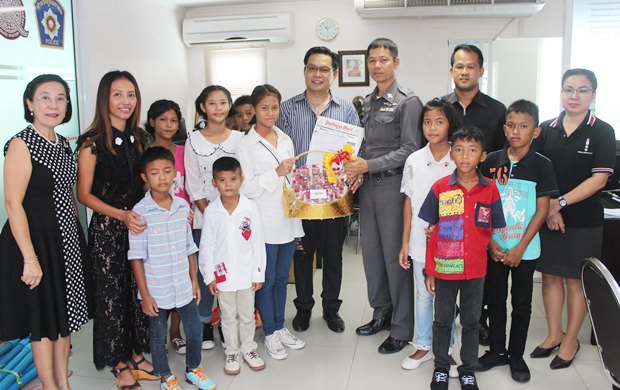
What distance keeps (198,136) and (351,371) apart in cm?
154

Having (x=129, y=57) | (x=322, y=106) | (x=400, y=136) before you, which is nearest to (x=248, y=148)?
(x=322, y=106)

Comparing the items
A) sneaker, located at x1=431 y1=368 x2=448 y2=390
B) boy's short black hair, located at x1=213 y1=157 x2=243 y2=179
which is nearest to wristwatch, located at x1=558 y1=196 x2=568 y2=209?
sneaker, located at x1=431 y1=368 x2=448 y2=390

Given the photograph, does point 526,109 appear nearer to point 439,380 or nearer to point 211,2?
point 439,380

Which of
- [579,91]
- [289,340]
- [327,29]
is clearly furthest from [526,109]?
[327,29]

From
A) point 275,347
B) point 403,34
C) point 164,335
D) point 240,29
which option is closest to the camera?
point 164,335

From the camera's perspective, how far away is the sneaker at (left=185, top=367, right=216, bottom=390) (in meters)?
2.48

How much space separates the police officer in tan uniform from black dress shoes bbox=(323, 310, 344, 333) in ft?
1.16

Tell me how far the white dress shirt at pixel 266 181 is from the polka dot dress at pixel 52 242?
0.85 metres

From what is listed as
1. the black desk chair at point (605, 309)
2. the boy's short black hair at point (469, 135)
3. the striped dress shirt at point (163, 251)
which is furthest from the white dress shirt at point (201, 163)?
the black desk chair at point (605, 309)

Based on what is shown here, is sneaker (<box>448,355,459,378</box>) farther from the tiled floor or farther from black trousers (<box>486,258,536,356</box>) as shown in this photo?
black trousers (<box>486,258,536,356</box>)

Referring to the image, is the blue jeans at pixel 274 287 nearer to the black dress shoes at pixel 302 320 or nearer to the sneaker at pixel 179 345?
the black dress shoes at pixel 302 320

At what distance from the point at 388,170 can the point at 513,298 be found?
915mm

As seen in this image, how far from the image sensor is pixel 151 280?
92.0 inches

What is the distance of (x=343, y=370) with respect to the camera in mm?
2686
